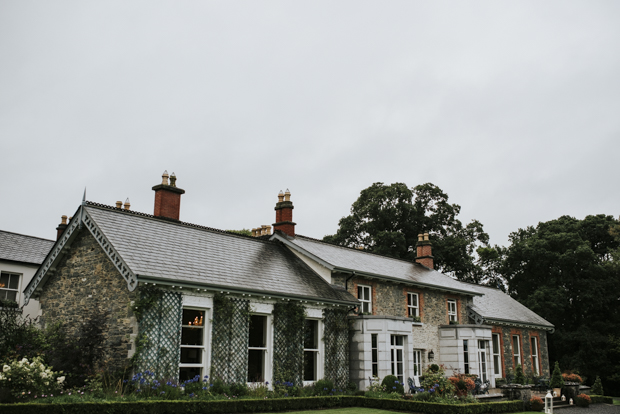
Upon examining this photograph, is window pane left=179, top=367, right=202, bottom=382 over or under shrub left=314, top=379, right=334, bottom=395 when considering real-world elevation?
over

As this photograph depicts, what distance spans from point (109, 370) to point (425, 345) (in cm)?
1577

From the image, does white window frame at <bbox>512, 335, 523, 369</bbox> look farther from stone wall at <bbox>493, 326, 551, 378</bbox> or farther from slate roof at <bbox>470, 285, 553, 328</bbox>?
slate roof at <bbox>470, 285, 553, 328</bbox>

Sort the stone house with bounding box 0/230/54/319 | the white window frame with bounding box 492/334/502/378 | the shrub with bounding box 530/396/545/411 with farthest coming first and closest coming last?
the white window frame with bounding box 492/334/502/378 → the stone house with bounding box 0/230/54/319 → the shrub with bounding box 530/396/545/411

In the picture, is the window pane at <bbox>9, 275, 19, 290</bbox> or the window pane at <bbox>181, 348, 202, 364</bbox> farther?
the window pane at <bbox>9, 275, 19, 290</bbox>

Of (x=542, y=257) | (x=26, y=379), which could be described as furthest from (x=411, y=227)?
(x=26, y=379)

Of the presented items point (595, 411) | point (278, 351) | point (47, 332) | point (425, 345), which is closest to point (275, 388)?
point (278, 351)

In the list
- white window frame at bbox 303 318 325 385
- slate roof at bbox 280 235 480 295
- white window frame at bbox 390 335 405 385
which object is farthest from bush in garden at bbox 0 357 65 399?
white window frame at bbox 390 335 405 385

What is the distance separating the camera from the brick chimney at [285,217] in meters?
24.9

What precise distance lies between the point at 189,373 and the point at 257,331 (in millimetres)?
2847

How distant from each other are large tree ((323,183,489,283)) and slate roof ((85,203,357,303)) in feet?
84.1

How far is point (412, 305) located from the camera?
25.5 metres

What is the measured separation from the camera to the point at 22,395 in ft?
39.9

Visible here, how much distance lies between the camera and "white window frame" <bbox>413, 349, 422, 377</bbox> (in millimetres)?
24500

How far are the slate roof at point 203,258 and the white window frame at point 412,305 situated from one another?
5103 mm
